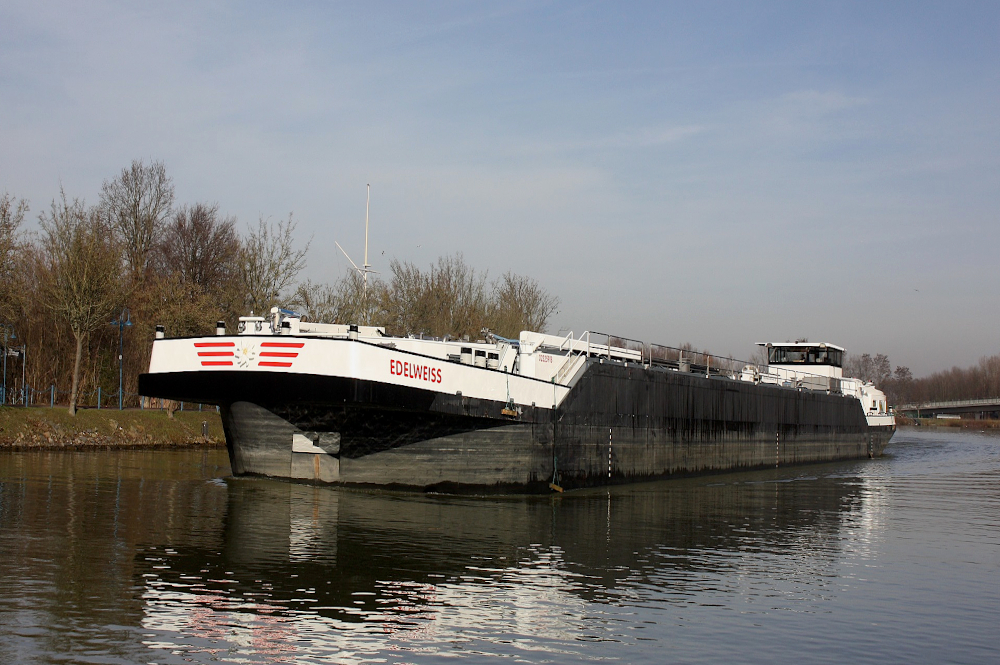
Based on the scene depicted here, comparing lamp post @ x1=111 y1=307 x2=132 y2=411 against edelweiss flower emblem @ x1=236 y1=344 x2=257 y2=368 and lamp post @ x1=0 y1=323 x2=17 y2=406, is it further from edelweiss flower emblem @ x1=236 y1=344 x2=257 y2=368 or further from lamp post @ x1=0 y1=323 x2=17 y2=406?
edelweiss flower emblem @ x1=236 y1=344 x2=257 y2=368

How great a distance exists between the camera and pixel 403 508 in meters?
18.6

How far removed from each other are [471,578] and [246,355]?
8886mm

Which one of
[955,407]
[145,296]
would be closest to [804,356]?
[145,296]

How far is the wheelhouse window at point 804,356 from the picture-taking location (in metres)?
49.3

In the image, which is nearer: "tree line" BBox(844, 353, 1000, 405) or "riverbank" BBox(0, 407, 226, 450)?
"riverbank" BBox(0, 407, 226, 450)

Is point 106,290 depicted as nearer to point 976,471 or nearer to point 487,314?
point 487,314

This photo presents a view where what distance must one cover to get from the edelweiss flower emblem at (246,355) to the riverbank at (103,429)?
16.3m

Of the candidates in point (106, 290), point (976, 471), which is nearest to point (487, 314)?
point (106, 290)

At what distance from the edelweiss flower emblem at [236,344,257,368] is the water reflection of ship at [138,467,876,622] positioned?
2919mm

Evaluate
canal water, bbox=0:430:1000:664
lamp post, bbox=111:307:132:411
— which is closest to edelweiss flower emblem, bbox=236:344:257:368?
canal water, bbox=0:430:1000:664

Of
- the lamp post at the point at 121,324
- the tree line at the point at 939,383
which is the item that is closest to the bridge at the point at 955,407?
the tree line at the point at 939,383

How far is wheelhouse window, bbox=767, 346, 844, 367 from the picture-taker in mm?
49344

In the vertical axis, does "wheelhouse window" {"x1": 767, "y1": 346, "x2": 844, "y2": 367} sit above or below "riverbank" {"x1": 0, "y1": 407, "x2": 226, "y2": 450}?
above

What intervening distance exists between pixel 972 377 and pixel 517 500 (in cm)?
19051
